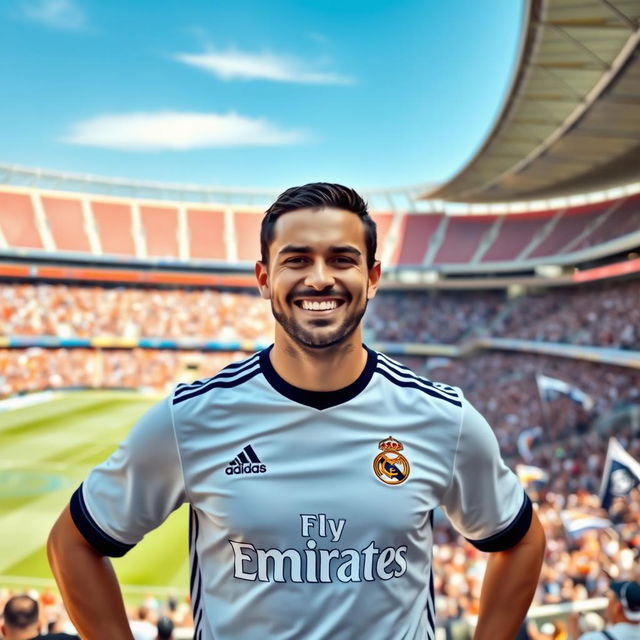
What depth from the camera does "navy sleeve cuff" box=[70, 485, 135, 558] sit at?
204cm

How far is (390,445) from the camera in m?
2.13

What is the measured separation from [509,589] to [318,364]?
103 cm

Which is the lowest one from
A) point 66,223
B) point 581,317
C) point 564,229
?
point 581,317

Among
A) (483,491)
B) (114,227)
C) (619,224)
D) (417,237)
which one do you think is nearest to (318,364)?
(483,491)

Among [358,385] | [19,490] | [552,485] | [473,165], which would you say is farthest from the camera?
[473,165]

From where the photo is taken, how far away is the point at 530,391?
2300 centimetres

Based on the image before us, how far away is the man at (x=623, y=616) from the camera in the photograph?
3.03 m

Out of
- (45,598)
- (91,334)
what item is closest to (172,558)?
(45,598)

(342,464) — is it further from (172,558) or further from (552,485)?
(552,485)

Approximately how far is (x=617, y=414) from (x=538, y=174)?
33.1ft

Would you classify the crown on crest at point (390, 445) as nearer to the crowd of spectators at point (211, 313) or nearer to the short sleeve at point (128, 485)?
the short sleeve at point (128, 485)

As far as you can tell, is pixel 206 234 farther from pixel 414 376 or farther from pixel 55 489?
pixel 414 376

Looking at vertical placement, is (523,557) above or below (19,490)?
above

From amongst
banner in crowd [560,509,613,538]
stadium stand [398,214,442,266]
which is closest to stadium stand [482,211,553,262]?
stadium stand [398,214,442,266]
